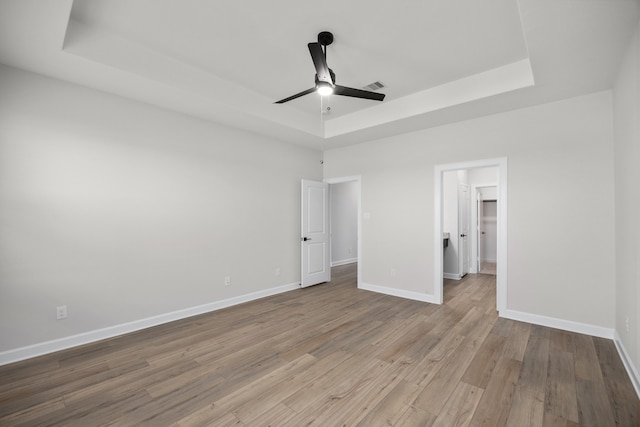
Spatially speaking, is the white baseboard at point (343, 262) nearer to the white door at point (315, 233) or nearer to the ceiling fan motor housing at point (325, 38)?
the white door at point (315, 233)

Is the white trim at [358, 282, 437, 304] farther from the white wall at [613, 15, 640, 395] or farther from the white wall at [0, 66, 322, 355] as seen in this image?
the white wall at [613, 15, 640, 395]

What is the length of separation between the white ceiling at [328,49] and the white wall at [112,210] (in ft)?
1.08

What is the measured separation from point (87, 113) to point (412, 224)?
183 inches

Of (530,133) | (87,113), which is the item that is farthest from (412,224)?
(87,113)

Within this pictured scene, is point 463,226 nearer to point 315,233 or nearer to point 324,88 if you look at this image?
point 315,233

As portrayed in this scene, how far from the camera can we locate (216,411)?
6.57 feet

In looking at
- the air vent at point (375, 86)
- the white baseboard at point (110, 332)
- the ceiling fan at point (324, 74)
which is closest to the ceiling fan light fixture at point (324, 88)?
the ceiling fan at point (324, 74)

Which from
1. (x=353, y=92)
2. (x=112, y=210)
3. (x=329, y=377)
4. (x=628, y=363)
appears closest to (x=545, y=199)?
(x=628, y=363)

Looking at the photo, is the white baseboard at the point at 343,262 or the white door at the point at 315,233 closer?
the white door at the point at 315,233

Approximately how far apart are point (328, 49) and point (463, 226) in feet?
16.8

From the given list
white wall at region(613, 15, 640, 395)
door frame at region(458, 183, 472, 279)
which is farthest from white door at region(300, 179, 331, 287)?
white wall at region(613, 15, 640, 395)

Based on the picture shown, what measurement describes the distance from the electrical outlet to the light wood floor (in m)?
0.37

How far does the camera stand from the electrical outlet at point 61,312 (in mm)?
2912

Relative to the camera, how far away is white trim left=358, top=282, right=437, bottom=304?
4.52 m
